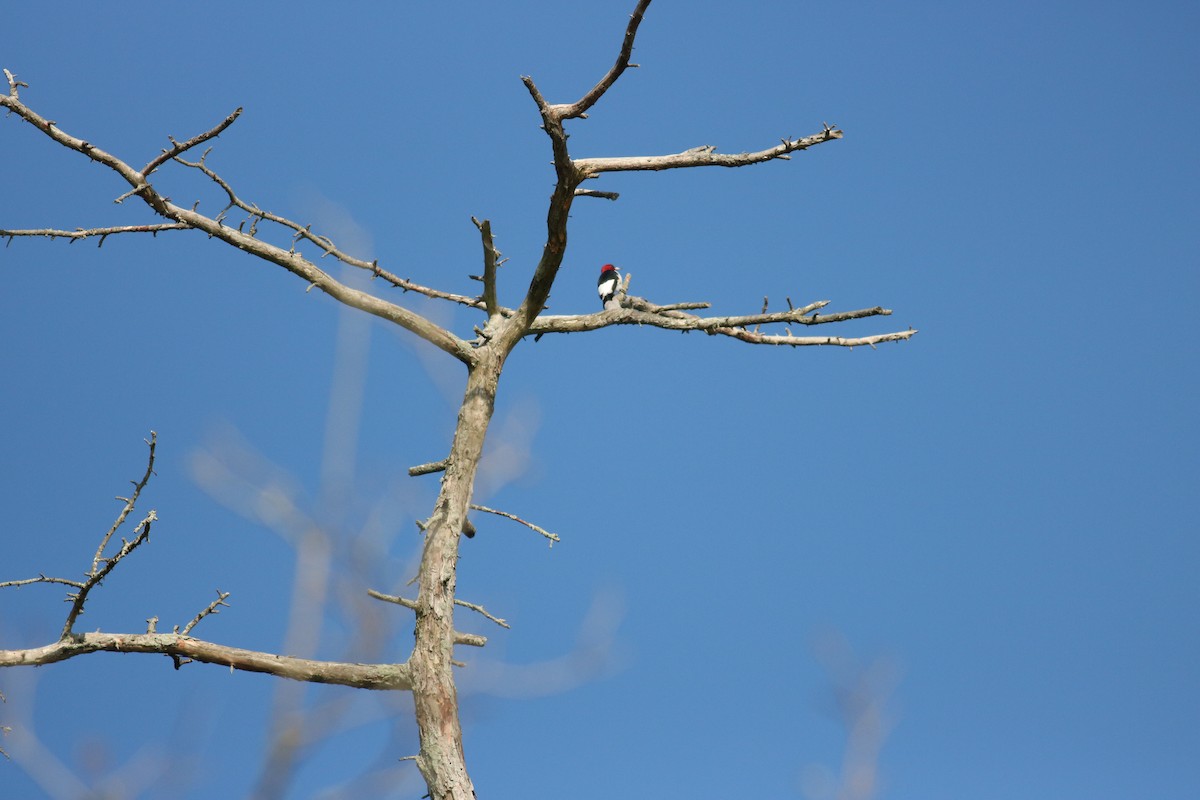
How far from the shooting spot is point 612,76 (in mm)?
4055

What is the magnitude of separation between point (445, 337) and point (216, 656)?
65.0 inches

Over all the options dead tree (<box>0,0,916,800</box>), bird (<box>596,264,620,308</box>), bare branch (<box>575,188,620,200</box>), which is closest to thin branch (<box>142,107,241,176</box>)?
dead tree (<box>0,0,916,800</box>)

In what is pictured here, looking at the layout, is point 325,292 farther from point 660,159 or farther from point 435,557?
point 660,159

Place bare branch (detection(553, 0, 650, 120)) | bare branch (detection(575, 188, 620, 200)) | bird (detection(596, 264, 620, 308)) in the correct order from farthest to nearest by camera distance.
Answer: bird (detection(596, 264, 620, 308))
bare branch (detection(575, 188, 620, 200))
bare branch (detection(553, 0, 650, 120))

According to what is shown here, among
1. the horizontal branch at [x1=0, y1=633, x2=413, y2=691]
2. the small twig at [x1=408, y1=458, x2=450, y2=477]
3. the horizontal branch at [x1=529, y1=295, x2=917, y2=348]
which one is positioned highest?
the horizontal branch at [x1=529, y1=295, x2=917, y2=348]

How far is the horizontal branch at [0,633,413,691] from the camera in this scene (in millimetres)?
4305

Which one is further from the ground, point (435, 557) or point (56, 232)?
point (56, 232)

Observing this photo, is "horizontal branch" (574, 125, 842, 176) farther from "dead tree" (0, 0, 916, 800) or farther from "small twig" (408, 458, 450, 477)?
"small twig" (408, 458, 450, 477)

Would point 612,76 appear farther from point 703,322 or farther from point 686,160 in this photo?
point 703,322

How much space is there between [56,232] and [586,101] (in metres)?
2.35

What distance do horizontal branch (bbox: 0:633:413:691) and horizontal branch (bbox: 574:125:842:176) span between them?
2174 millimetres

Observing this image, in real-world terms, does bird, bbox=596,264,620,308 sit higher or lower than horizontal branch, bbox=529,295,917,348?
higher

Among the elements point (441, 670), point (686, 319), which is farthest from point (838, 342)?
point (441, 670)

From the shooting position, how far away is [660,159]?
448 centimetres
